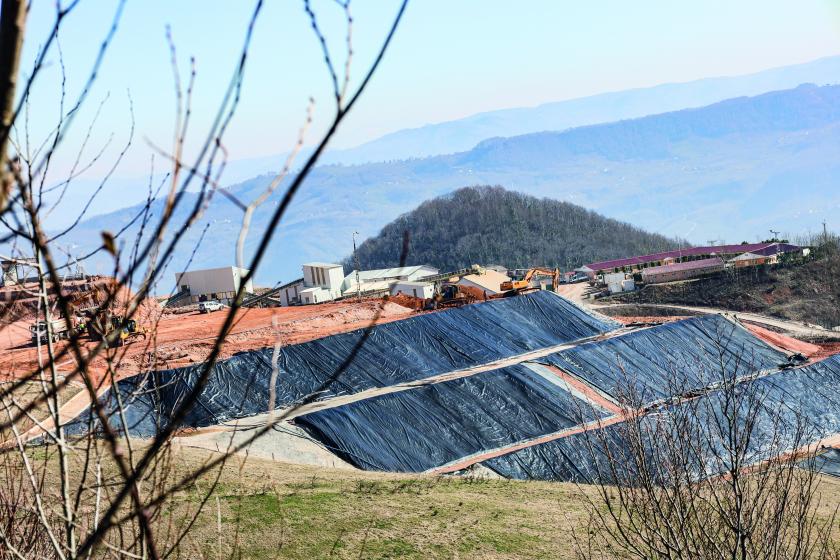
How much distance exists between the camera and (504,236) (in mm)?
115688

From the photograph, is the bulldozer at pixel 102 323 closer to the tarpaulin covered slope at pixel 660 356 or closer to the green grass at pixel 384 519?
the green grass at pixel 384 519

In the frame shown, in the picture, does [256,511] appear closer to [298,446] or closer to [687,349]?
[298,446]

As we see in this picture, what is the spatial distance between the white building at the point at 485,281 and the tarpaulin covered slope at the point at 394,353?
1667cm

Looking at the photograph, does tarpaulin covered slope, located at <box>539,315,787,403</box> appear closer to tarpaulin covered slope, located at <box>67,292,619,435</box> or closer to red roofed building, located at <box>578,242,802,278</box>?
tarpaulin covered slope, located at <box>67,292,619,435</box>

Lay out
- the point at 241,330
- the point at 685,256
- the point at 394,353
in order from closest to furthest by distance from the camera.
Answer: the point at 394,353 < the point at 241,330 < the point at 685,256

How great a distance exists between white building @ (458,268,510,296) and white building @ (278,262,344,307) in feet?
28.3

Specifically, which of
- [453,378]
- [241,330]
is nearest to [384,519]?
[453,378]

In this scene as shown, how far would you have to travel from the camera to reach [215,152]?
2.76 metres

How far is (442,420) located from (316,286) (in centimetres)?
3592

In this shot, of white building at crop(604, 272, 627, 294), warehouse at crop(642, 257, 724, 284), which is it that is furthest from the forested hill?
warehouse at crop(642, 257, 724, 284)

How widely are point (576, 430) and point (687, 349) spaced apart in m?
11.2

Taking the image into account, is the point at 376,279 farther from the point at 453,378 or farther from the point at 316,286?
the point at 453,378

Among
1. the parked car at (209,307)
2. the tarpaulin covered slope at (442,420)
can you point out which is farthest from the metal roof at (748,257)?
the tarpaulin covered slope at (442,420)

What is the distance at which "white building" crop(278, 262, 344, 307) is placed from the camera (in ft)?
194
